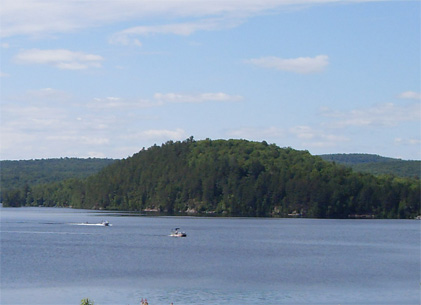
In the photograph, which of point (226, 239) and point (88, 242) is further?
point (226, 239)

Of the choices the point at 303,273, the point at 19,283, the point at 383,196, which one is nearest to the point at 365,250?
the point at 303,273

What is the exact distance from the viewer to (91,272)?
61.8 meters

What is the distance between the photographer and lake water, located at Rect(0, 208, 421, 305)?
49.8 m

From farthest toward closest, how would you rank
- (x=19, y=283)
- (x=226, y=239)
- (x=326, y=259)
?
(x=226, y=239) → (x=326, y=259) → (x=19, y=283)

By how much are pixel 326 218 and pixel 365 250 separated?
97.3 meters

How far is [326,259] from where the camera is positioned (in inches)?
2928

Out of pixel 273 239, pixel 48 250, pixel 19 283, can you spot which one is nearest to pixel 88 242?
pixel 48 250

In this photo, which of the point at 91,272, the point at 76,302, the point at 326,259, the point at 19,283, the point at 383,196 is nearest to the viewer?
the point at 76,302

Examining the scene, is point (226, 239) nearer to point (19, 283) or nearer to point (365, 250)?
point (365, 250)

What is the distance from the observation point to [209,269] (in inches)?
2547

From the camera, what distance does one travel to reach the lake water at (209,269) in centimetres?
4978

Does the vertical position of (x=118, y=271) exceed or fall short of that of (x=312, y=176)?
it falls short

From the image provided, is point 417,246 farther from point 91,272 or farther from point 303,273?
point 91,272

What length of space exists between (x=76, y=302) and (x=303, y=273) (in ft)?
73.0
